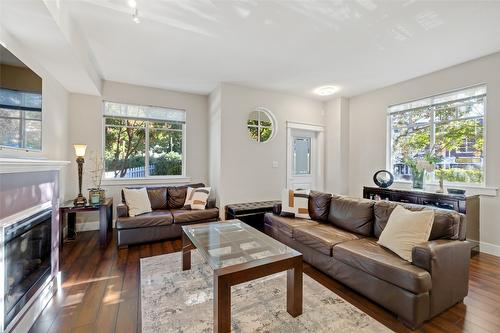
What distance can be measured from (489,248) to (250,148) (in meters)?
3.95

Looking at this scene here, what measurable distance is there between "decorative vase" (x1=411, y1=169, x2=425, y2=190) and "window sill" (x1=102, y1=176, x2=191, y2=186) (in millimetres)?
4277

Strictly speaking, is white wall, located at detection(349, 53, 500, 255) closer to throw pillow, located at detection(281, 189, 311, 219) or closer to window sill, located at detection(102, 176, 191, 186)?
throw pillow, located at detection(281, 189, 311, 219)

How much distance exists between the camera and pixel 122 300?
2090 mm

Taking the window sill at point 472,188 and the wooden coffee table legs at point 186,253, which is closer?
the wooden coffee table legs at point 186,253

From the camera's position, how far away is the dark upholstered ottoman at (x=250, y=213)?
3988 mm

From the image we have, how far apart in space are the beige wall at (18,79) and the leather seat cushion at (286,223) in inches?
124

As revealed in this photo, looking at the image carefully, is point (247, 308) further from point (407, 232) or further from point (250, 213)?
point (250, 213)

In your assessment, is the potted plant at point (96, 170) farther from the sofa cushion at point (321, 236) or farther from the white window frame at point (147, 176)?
the sofa cushion at point (321, 236)

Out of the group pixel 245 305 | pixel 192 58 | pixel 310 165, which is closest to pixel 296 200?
pixel 245 305

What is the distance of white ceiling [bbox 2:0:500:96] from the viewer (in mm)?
2289

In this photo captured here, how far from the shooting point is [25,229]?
6.12 feet

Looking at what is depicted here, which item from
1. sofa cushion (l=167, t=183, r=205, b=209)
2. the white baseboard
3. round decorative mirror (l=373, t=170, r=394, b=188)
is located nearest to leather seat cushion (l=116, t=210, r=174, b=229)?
sofa cushion (l=167, t=183, r=205, b=209)

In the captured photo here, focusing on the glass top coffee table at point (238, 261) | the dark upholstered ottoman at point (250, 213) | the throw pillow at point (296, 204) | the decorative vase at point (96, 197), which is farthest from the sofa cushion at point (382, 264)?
the decorative vase at point (96, 197)

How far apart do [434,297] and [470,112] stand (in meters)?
3.18
